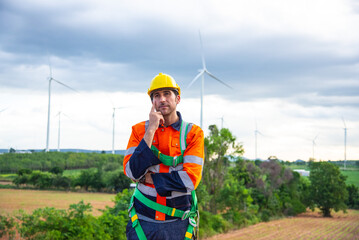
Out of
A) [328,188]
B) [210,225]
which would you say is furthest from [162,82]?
[328,188]

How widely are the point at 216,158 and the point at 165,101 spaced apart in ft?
74.0

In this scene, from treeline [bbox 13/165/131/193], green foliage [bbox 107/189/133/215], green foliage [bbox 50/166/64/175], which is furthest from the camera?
green foliage [bbox 50/166/64/175]

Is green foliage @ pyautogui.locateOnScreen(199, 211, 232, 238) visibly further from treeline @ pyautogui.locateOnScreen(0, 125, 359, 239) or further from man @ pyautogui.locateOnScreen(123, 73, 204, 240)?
man @ pyautogui.locateOnScreen(123, 73, 204, 240)

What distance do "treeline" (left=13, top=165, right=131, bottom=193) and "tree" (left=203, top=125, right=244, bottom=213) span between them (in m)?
20.4

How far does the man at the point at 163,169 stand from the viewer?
4184 millimetres

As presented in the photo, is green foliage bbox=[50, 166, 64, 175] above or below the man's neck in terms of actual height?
below

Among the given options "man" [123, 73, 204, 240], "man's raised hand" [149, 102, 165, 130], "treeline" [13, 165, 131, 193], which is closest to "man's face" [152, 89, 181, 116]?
"man" [123, 73, 204, 240]

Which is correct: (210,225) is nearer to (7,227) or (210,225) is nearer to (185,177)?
(7,227)

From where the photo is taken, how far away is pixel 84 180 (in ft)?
165

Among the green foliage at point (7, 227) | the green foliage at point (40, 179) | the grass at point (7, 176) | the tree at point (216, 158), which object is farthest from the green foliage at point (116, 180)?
the green foliage at point (7, 227)

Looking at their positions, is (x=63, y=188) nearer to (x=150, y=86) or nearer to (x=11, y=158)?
(x=11, y=158)

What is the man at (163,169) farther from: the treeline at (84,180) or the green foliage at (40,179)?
the green foliage at (40,179)

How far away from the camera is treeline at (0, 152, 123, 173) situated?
39.0 meters

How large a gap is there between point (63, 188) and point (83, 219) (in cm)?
4059
